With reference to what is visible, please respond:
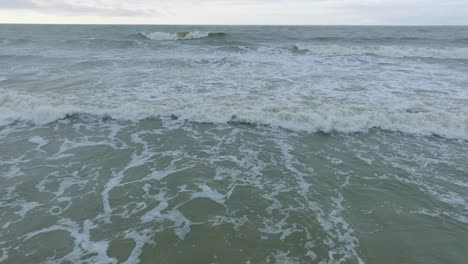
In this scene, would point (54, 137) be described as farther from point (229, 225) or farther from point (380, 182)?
point (380, 182)

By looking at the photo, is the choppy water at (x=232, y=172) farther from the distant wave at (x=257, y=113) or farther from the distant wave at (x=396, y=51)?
the distant wave at (x=396, y=51)

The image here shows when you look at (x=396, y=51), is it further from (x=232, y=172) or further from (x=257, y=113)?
(x=232, y=172)

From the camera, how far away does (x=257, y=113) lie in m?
10.2

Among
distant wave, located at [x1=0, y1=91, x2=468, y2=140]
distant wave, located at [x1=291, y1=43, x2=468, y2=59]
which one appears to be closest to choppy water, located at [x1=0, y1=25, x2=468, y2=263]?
distant wave, located at [x1=0, y1=91, x2=468, y2=140]

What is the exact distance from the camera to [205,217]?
5254 mm

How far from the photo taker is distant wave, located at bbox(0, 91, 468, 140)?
9289 millimetres

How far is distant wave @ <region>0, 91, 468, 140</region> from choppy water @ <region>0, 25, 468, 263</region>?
6cm

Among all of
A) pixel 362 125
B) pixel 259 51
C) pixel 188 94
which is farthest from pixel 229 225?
pixel 259 51

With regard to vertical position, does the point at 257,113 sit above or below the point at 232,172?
above

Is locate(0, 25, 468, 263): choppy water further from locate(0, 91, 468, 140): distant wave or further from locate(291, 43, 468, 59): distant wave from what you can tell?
locate(291, 43, 468, 59): distant wave

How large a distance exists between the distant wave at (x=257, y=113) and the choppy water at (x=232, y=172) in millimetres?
56

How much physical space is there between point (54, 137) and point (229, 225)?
611 cm

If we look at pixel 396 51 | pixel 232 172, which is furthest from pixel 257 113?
pixel 396 51

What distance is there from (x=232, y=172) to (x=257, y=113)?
12.3 ft
